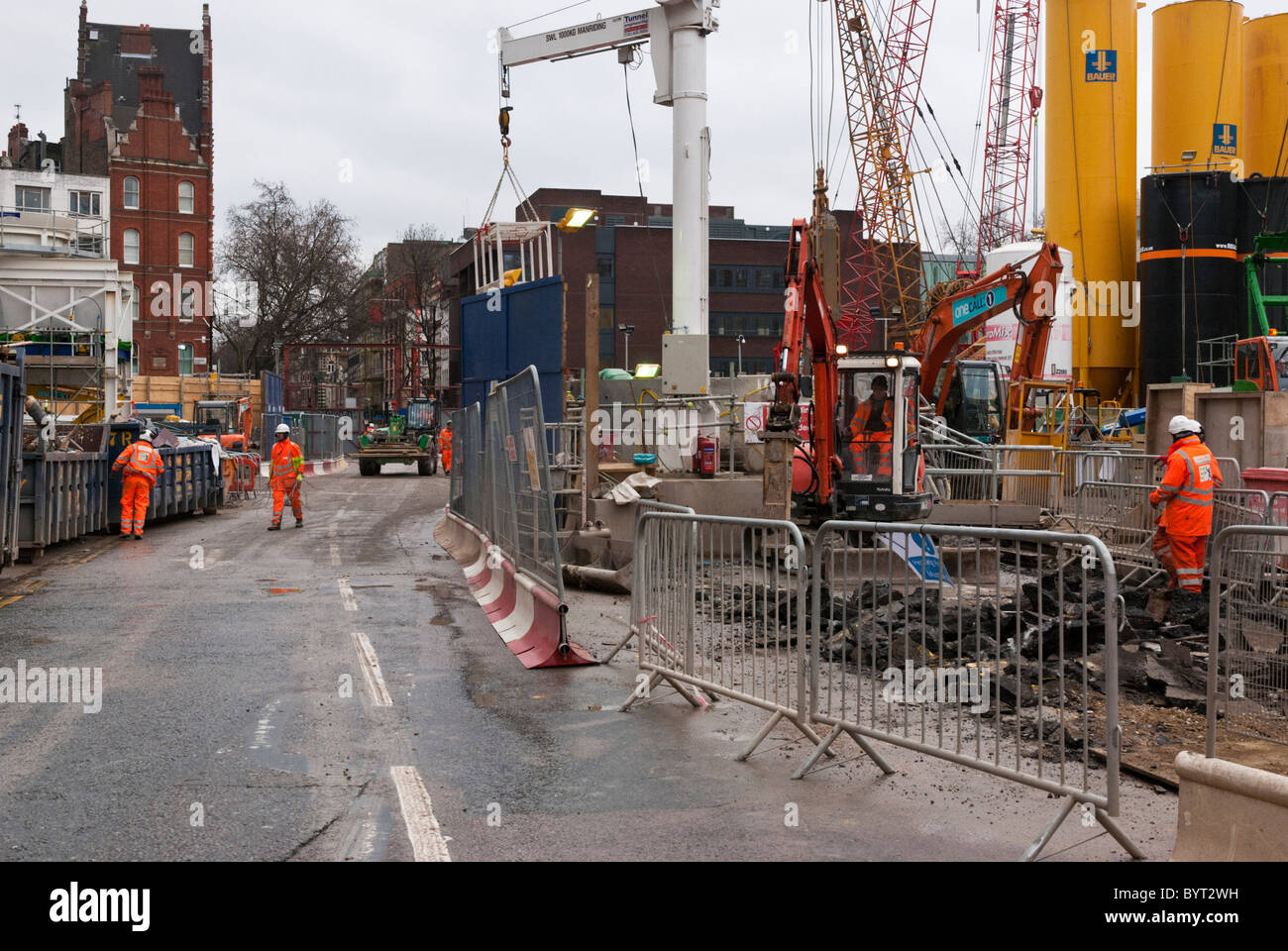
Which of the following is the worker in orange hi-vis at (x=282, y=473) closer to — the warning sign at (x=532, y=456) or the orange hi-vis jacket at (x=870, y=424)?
the orange hi-vis jacket at (x=870, y=424)

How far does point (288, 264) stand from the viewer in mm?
66938

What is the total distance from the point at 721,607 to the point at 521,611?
361 cm

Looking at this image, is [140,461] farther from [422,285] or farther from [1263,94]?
[422,285]

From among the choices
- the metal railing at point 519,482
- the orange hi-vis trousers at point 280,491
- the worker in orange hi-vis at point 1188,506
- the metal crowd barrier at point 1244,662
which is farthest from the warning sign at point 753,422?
the metal crowd barrier at point 1244,662

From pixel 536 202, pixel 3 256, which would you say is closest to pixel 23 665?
pixel 3 256

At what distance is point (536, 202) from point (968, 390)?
68.0m

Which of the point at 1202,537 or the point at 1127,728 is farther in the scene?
the point at 1202,537

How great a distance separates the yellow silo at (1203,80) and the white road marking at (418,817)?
38.5 metres

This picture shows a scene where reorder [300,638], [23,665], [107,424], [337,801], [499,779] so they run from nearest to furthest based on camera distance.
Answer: [337,801], [499,779], [23,665], [300,638], [107,424]

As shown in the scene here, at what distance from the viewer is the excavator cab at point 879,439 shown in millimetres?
16203

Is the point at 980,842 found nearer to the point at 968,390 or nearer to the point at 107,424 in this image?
the point at 107,424

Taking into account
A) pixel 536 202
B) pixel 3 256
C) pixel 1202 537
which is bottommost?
pixel 1202 537

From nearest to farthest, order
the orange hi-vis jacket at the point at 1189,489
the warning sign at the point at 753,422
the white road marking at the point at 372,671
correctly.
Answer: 1. the white road marking at the point at 372,671
2. the orange hi-vis jacket at the point at 1189,489
3. the warning sign at the point at 753,422

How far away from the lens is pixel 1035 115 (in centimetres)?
6712
